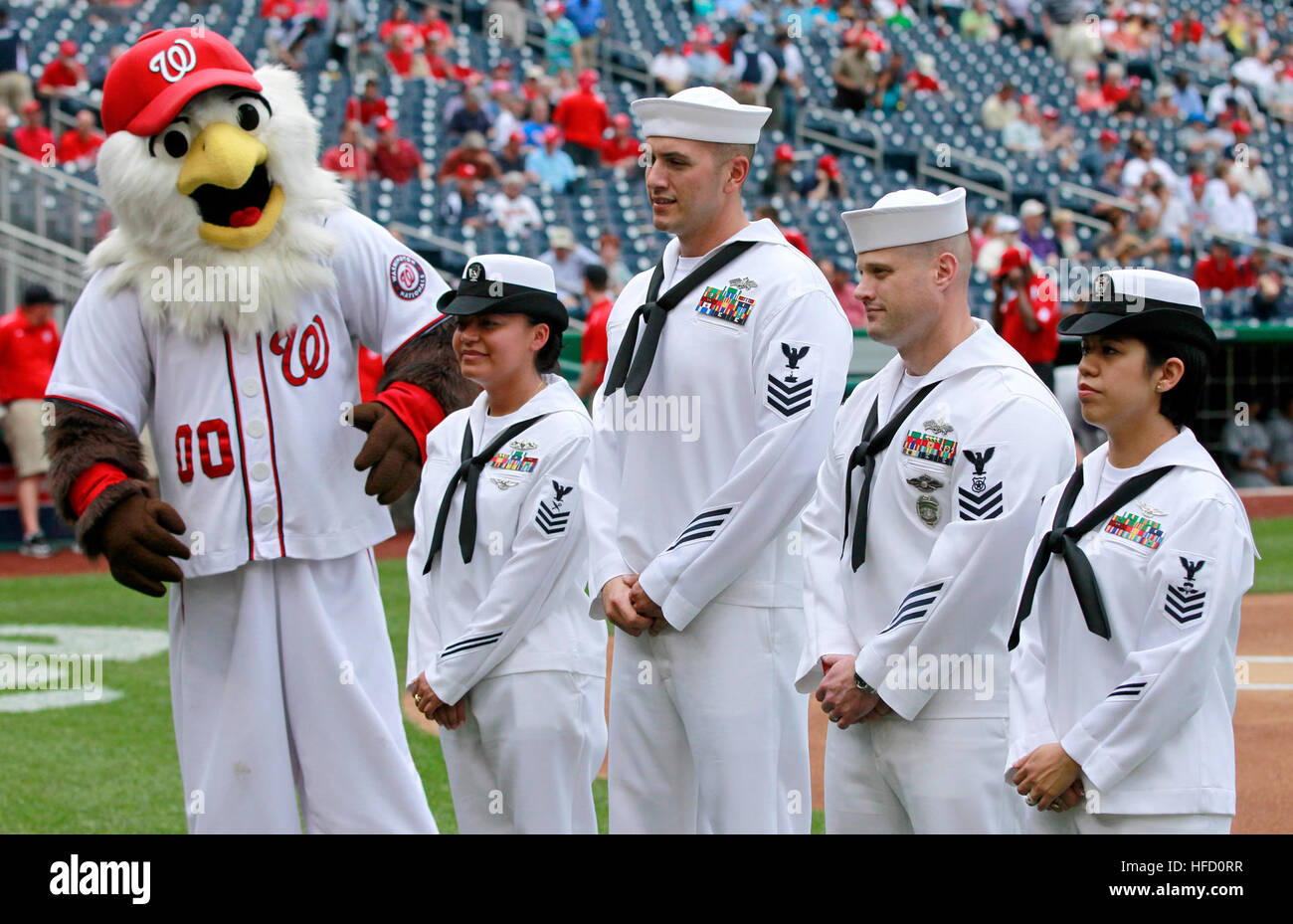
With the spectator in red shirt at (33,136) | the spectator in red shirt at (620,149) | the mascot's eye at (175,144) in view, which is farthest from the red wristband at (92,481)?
the spectator in red shirt at (620,149)

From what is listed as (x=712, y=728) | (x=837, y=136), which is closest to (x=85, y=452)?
(x=712, y=728)

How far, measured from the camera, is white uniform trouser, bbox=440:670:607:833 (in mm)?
4316

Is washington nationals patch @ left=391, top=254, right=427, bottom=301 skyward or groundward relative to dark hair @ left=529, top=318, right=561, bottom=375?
skyward

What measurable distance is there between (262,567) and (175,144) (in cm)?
109

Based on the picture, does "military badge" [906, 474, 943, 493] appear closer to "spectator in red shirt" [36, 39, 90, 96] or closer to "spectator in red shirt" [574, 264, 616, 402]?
"spectator in red shirt" [574, 264, 616, 402]

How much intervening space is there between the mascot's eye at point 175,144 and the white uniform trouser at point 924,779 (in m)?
2.20

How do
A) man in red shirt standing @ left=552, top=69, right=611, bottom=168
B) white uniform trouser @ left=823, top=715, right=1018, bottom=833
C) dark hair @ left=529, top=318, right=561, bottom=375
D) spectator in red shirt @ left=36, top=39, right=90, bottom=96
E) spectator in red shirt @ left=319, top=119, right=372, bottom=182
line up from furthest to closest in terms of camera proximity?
1. man in red shirt standing @ left=552, top=69, right=611, bottom=168
2. spectator in red shirt @ left=36, top=39, right=90, bottom=96
3. spectator in red shirt @ left=319, top=119, right=372, bottom=182
4. dark hair @ left=529, top=318, right=561, bottom=375
5. white uniform trouser @ left=823, top=715, right=1018, bottom=833

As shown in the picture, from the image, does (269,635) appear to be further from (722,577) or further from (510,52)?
(510,52)

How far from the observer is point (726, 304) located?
13.4 ft

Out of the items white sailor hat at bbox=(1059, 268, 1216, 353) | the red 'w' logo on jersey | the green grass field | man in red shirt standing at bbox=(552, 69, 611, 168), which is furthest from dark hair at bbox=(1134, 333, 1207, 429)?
man in red shirt standing at bbox=(552, 69, 611, 168)

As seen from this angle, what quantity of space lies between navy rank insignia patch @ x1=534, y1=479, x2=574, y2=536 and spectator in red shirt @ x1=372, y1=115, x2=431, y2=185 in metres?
12.8

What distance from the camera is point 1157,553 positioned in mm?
3326
